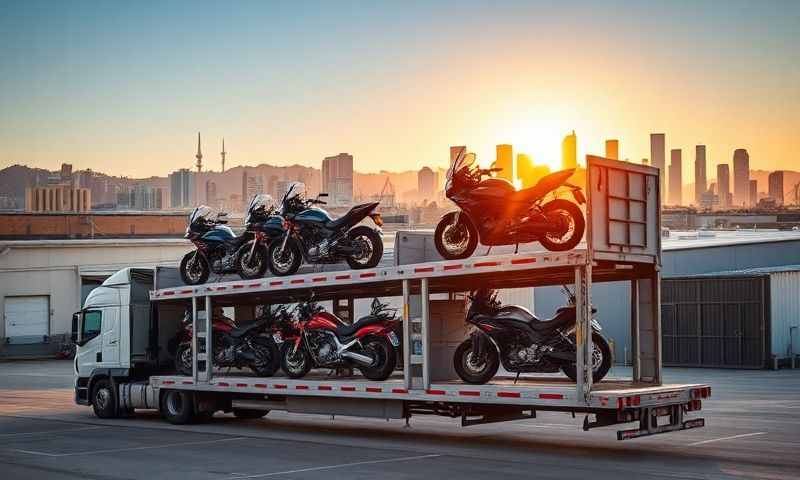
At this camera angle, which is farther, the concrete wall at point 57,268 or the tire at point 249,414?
the concrete wall at point 57,268

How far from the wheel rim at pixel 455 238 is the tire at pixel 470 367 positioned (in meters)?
Answer: 1.38

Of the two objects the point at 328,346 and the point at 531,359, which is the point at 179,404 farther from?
the point at 531,359

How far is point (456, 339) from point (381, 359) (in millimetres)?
1266

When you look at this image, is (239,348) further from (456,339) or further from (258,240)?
(456,339)

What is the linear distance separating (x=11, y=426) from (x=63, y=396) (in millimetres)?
8664

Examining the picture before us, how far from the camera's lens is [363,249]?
1859 centimetres

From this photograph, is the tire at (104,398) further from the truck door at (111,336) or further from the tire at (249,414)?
the tire at (249,414)

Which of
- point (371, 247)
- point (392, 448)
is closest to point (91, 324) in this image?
point (371, 247)

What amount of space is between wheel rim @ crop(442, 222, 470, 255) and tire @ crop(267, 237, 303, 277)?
3477mm

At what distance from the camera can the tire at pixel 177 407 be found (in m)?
21.0

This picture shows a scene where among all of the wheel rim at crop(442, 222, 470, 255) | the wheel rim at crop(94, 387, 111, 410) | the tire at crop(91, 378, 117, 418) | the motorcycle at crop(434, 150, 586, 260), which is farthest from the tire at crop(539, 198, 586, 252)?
the wheel rim at crop(94, 387, 111, 410)

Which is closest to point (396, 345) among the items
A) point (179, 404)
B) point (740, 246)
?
point (179, 404)

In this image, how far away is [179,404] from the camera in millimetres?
21297

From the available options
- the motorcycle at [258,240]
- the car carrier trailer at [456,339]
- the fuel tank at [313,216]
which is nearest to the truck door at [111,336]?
the car carrier trailer at [456,339]
